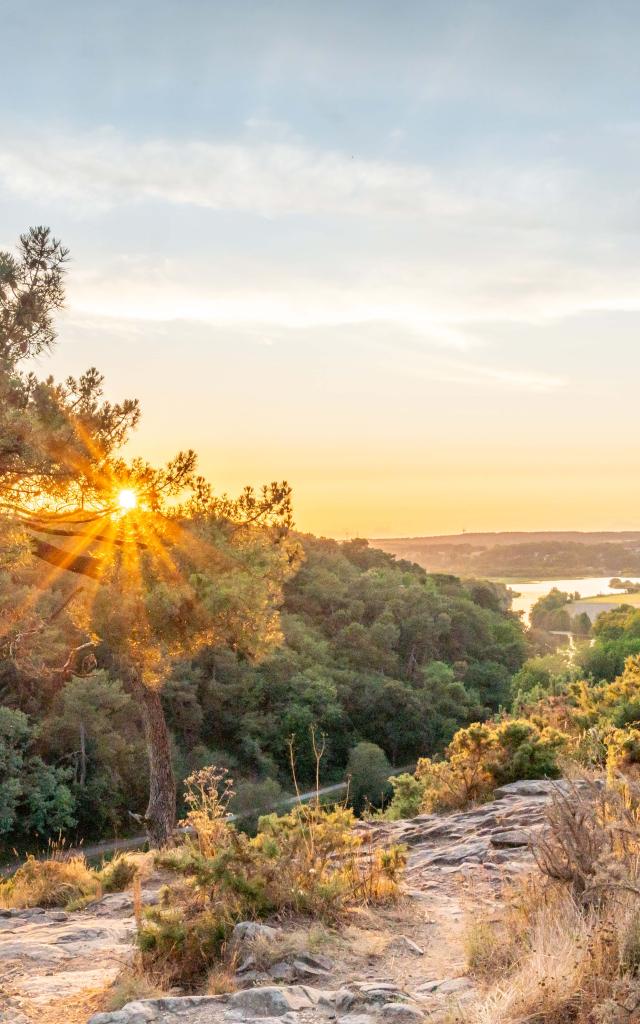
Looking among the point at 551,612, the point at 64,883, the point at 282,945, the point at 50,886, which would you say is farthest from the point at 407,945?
the point at 551,612

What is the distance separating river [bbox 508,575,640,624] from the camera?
97.4m

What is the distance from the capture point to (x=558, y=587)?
10331 cm

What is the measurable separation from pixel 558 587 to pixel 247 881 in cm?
10343

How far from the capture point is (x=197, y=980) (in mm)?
4094

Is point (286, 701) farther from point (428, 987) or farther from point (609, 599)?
point (609, 599)

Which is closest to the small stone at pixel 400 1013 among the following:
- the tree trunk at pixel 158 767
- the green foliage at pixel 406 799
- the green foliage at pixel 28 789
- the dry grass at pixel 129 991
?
the dry grass at pixel 129 991

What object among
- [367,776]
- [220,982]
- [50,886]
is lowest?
[367,776]

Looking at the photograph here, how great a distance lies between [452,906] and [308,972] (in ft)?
5.04

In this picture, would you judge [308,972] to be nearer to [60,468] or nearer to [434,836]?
[434,836]

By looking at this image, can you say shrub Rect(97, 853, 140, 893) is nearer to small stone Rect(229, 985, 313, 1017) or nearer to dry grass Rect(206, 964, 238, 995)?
dry grass Rect(206, 964, 238, 995)

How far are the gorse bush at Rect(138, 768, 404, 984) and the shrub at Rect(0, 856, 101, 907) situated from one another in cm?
186

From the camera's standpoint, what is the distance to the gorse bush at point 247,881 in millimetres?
4223

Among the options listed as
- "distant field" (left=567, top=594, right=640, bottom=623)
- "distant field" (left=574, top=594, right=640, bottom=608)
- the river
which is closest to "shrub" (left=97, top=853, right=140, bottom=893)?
"distant field" (left=574, top=594, right=640, bottom=608)

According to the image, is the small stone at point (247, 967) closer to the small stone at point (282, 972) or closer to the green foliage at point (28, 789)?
the small stone at point (282, 972)
